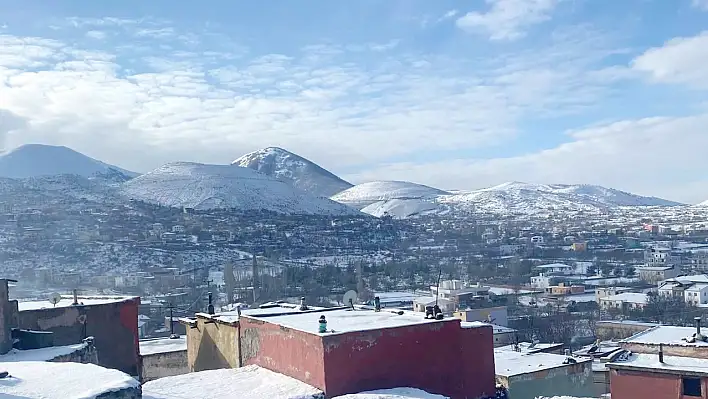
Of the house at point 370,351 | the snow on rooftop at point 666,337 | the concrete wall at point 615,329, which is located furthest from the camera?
the concrete wall at point 615,329

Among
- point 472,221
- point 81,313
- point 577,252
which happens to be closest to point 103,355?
point 81,313

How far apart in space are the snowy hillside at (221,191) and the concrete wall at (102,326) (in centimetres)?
8976

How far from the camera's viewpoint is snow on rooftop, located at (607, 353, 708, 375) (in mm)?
15008

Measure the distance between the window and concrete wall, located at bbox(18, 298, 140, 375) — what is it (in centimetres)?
1148

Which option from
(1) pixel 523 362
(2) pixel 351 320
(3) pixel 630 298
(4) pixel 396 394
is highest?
(2) pixel 351 320

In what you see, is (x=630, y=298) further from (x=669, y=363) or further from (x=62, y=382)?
(x=62, y=382)

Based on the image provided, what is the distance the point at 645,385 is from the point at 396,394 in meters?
8.63

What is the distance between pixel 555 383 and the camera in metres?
23.6

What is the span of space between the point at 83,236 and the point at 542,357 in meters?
49.3

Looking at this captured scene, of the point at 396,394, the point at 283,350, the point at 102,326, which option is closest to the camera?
the point at 396,394

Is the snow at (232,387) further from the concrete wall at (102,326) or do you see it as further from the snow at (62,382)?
the concrete wall at (102,326)

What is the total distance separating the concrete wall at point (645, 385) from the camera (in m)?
15.1

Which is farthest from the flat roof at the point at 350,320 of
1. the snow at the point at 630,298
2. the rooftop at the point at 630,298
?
the rooftop at the point at 630,298

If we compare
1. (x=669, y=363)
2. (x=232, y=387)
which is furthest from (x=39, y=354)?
(x=669, y=363)
